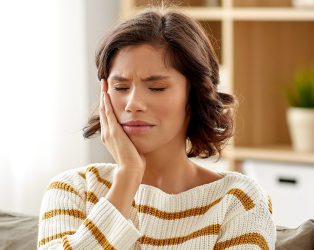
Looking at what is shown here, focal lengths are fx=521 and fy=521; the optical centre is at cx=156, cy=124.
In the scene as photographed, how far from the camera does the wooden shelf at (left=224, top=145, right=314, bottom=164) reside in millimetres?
2924

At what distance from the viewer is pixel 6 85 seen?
2.46 metres

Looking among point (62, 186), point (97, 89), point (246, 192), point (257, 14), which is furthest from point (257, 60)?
point (62, 186)

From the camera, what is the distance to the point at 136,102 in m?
1.29

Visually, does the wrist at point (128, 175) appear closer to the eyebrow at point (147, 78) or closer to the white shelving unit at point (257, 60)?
the eyebrow at point (147, 78)

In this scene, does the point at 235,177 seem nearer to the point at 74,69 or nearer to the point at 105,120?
the point at 105,120

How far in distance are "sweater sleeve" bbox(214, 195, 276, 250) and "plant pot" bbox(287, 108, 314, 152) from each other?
1.71 meters

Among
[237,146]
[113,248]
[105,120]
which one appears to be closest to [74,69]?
[237,146]

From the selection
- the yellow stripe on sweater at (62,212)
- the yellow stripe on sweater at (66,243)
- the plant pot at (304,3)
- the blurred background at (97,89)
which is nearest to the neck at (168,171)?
the yellow stripe on sweater at (62,212)

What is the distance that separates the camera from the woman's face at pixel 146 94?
1.31m

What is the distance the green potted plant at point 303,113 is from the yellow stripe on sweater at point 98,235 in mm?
1993

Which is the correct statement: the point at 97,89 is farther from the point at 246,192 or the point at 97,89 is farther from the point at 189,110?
the point at 246,192

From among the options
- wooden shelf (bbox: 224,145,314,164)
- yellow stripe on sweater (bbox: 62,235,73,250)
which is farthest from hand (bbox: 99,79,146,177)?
wooden shelf (bbox: 224,145,314,164)

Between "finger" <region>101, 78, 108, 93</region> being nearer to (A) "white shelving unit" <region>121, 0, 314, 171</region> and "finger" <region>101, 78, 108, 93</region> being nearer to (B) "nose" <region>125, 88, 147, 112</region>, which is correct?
(B) "nose" <region>125, 88, 147, 112</region>

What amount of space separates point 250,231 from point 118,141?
16.0 inches
